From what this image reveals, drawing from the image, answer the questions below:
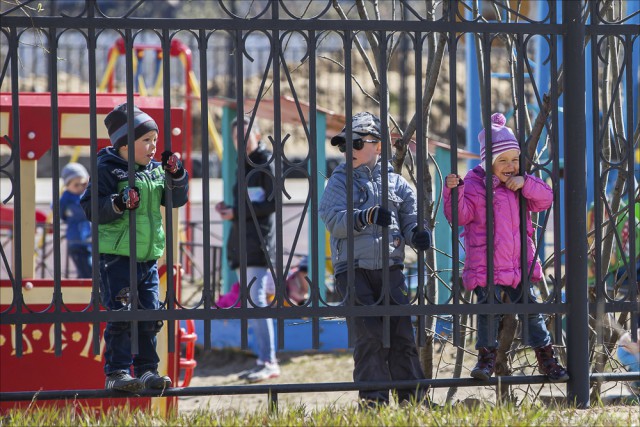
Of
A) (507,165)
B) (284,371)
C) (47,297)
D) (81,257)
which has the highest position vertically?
(507,165)

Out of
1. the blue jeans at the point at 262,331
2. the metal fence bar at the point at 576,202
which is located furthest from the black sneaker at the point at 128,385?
the blue jeans at the point at 262,331

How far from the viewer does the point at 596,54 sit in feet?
14.7

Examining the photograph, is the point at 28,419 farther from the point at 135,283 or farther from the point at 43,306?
the point at 43,306

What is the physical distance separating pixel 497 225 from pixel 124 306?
5.59 feet

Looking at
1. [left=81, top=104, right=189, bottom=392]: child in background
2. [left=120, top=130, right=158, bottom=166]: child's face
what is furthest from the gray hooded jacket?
[left=120, top=130, right=158, bottom=166]: child's face

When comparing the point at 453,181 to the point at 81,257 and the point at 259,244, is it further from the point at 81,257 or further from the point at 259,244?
the point at 81,257

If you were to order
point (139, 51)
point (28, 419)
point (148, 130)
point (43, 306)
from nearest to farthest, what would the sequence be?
point (28, 419) → point (148, 130) → point (43, 306) → point (139, 51)

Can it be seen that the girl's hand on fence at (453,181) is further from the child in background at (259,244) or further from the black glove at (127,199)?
the child in background at (259,244)

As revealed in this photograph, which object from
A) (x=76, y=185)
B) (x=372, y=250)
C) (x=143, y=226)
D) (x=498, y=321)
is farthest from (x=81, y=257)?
(x=498, y=321)

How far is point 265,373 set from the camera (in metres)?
7.83

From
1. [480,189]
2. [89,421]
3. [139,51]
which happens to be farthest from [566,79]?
[139,51]

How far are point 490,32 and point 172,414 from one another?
6.77ft

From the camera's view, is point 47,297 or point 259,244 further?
point 259,244

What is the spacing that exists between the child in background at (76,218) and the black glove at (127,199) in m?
5.84
